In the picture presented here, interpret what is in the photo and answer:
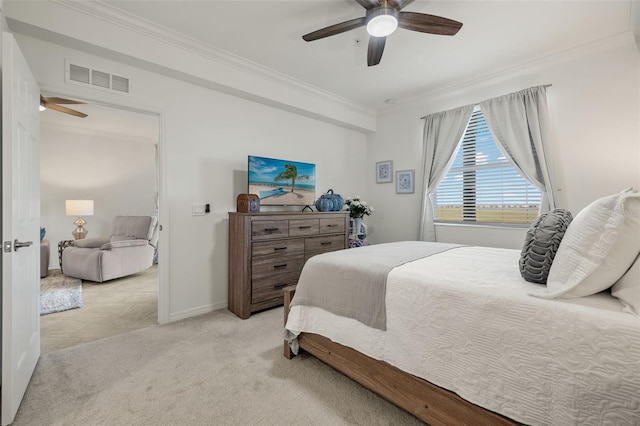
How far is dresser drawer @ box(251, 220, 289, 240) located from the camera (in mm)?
2846

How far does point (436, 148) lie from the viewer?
151 inches

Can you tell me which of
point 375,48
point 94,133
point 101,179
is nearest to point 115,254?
point 101,179

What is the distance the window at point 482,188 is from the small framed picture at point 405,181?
1.22 ft

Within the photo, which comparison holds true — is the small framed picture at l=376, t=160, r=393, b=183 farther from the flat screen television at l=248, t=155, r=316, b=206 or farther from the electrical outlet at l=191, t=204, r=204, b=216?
the electrical outlet at l=191, t=204, r=204, b=216

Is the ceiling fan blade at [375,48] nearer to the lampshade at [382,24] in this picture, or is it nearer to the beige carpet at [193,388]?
the lampshade at [382,24]

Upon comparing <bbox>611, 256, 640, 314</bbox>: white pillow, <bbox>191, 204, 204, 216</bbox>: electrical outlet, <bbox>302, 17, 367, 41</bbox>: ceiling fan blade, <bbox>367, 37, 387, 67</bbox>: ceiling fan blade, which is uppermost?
<bbox>302, 17, 367, 41</bbox>: ceiling fan blade

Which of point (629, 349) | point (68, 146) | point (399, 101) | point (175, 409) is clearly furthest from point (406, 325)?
point (68, 146)

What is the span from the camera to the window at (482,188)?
3219mm

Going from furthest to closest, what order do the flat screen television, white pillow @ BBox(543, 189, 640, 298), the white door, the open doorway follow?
the open doorway
the flat screen television
the white door
white pillow @ BBox(543, 189, 640, 298)

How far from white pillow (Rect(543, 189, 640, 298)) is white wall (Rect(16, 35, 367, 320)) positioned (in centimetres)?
287

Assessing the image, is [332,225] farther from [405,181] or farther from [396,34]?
[396,34]

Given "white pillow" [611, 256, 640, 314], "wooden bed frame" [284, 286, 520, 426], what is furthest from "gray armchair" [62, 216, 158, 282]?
"white pillow" [611, 256, 640, 314]

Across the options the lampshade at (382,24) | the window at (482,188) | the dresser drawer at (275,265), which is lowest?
the dresser drawer at (275,265)

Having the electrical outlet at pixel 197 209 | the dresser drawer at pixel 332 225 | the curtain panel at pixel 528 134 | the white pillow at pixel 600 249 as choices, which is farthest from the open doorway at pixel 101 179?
the curtain panel at pixel 528 134
